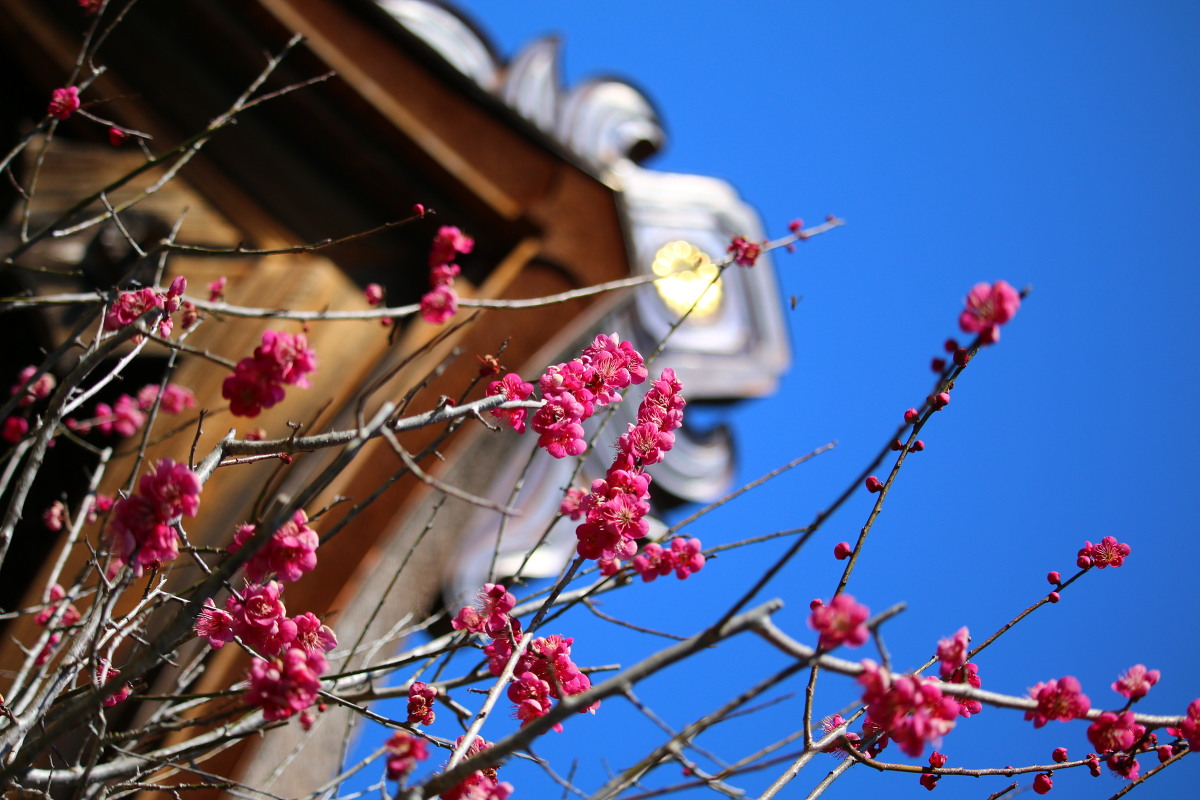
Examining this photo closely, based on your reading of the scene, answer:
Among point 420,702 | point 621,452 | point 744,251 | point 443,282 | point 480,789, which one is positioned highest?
point 744,251

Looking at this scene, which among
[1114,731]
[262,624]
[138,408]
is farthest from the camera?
[138,408]

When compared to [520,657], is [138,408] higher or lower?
higher

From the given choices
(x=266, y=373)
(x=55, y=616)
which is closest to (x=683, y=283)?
(x=266, y=373)

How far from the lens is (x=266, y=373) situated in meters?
1.61

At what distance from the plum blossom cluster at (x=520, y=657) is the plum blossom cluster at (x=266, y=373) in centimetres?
60

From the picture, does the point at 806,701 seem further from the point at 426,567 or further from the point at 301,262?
the point at 301,262

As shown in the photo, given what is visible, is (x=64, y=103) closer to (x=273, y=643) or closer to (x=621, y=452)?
(x=273, y=643)

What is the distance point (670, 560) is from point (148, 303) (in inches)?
53.4

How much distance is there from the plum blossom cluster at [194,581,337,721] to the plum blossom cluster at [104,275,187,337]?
25.6 inches

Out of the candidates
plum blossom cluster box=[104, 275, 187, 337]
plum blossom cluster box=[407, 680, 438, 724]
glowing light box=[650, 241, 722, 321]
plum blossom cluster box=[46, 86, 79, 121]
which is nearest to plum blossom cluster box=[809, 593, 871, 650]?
plum blossom cluster box=[407, 680, 438, 724]

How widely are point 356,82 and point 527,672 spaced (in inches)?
114

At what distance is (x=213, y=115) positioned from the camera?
13.4 ft

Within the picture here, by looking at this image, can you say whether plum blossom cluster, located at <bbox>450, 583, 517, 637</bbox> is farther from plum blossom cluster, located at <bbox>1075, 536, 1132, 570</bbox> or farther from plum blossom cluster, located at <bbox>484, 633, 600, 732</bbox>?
plum blossom cluster, located at <bbox>1075, 536, 1132, 570</bbox>

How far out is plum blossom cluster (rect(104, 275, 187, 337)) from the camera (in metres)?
1.99
